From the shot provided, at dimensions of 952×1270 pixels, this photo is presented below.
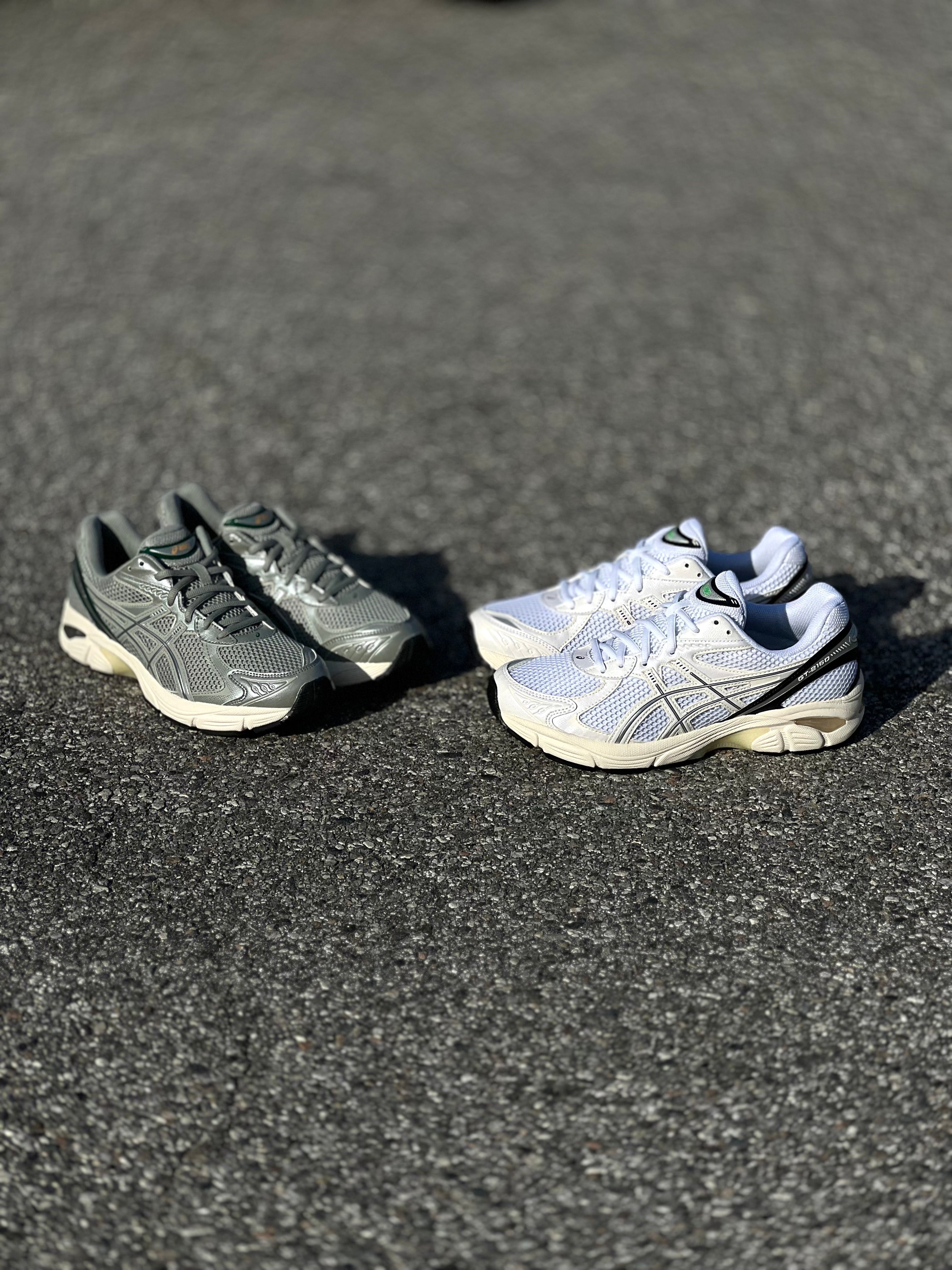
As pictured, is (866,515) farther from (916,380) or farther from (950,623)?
(916,380)

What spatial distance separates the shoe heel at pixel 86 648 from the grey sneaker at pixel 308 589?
35 centimetres

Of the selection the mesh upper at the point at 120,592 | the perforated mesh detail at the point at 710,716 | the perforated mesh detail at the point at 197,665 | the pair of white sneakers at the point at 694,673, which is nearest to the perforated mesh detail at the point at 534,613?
the pair of white sneakers at the point at 694,673

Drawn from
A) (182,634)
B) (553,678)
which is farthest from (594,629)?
(182,634)

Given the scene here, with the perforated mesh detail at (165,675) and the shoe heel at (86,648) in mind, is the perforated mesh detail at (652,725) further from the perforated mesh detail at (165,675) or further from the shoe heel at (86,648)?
the shoe heel at (86,648)

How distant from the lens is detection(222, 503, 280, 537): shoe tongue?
3109 mm

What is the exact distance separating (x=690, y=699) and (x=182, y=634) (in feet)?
4.04

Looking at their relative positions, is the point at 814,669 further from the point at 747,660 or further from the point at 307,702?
the point at 307,702

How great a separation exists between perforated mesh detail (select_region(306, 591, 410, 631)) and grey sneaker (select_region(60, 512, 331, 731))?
143 millimetres

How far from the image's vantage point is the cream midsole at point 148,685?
109 inches

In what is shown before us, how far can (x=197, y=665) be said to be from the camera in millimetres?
2822

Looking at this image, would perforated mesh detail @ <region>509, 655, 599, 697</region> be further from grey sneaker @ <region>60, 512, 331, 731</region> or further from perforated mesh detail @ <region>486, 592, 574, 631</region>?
grey sneaker @ <region>60, 512, 331, 731</region>

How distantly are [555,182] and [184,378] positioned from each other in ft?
7.92

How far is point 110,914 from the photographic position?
2.43 m

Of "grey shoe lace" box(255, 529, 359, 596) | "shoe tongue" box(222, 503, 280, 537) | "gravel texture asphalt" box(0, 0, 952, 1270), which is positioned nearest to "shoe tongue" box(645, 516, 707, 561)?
"gravel texture asphalt" box(0, 0, 952, 1270)
